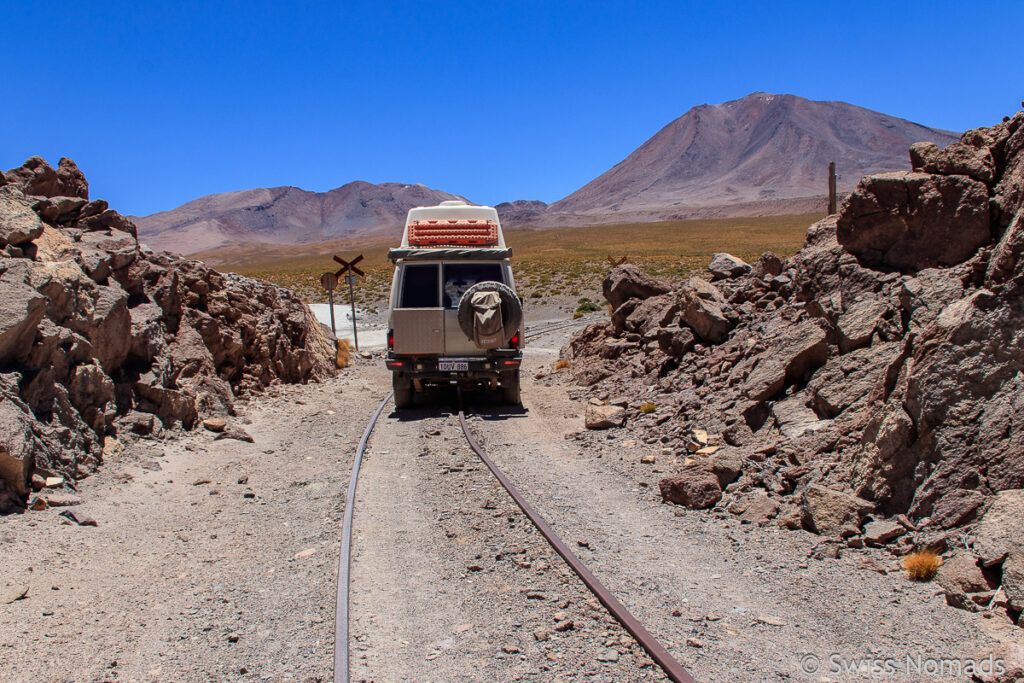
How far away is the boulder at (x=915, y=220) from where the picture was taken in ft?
26.2

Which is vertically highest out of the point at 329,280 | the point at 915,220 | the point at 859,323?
the point at 329,280

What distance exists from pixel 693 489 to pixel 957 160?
182 inches

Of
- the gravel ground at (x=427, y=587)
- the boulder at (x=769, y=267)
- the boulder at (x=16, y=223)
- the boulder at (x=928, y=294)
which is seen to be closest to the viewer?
the gravel ground at (x=427, y=587)

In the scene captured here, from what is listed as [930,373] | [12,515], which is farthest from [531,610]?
[12,515]

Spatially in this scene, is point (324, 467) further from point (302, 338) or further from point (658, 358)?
point (302, 338)

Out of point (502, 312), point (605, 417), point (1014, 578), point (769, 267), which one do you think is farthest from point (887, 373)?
point (502, 312)

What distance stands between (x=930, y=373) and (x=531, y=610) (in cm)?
385

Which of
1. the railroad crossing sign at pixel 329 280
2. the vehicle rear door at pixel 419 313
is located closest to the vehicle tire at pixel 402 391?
the vehicle rear door at pixel 419 313

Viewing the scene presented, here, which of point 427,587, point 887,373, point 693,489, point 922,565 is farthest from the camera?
point 693,489

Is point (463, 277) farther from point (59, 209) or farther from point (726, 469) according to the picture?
point (726, 469)

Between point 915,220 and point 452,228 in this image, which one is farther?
point 452,228

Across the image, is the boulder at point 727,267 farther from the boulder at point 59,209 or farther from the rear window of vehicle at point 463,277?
the boulder at point 59,209

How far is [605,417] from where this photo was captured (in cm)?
1173

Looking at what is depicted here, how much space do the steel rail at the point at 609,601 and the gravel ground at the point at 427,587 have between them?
80mm
